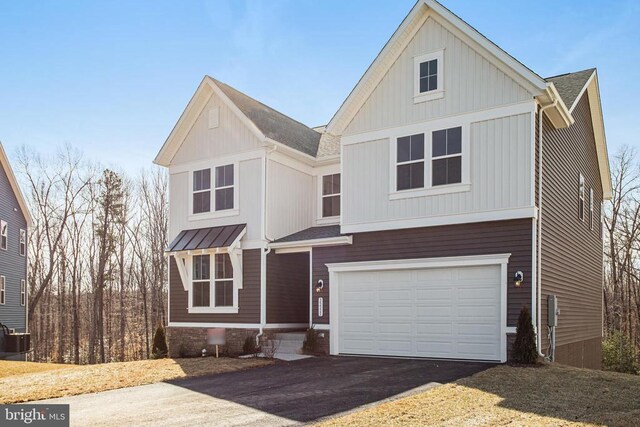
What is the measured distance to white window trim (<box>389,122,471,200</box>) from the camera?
561 inches

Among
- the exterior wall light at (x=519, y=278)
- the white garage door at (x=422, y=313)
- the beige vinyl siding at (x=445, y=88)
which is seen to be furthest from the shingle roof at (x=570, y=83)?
the white garage door at (x=422, y=313)

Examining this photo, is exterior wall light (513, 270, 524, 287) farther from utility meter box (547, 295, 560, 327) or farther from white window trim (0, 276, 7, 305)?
white window trim (0, 276, 7, 305)

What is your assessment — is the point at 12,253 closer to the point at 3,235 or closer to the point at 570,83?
the point at 3,235

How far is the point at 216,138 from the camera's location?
19.0 metres

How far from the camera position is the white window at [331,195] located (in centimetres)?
1927

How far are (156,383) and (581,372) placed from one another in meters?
8.34

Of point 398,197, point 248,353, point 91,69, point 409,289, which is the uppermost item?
point 91,69

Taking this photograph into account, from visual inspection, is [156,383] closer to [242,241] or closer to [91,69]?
[242,241]

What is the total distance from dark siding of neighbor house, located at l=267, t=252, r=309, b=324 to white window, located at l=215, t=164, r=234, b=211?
2.28 m

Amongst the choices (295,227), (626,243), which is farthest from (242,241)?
(626,243)

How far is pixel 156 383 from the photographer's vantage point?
1168 cm

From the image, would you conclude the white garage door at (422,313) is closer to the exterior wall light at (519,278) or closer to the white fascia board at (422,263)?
the white fascia board at (422,263)

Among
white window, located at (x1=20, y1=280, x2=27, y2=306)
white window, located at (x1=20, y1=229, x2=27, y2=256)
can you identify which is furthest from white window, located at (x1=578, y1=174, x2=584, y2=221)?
white window, located at (x1=20, y1=229, x2=27, y2=256)

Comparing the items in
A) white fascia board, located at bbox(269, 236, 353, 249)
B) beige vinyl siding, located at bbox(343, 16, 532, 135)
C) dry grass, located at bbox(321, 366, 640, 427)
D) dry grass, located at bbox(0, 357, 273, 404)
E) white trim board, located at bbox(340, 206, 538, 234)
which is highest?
beige vinyl siding, located at bbox(343, 16, 532, 135)
